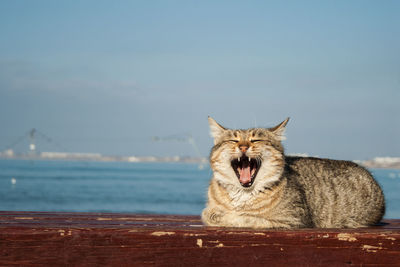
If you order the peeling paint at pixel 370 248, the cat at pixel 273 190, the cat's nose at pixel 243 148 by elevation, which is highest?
the cat's nose at pixel 243 148

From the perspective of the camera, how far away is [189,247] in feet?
8.95

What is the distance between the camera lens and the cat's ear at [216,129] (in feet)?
16.4

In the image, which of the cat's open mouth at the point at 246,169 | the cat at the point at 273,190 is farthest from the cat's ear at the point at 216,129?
the cat's open mouth at the point at 246,169

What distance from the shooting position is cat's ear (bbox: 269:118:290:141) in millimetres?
4941

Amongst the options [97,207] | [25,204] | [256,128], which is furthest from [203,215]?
[25,204]

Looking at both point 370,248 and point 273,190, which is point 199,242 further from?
Result: point 273,190

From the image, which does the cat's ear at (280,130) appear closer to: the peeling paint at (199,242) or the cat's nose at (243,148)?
the cat's nose at (243,148)

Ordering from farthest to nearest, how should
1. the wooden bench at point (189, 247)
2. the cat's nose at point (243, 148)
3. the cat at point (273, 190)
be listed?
the cat's nose at point (243, 148) < the cat at point (273, 190) < the wooden bench at point (189, 247)

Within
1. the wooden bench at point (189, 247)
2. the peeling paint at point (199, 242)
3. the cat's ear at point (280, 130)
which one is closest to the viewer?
the wooden bench at point (189, 247)

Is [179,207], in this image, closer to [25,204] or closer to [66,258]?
[25,204]

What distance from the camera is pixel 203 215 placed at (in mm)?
4465

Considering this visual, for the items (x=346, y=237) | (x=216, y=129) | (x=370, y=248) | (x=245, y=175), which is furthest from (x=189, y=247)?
(x=216, y=129)

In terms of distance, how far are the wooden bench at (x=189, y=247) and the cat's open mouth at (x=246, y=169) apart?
159cm

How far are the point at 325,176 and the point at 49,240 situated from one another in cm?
366
